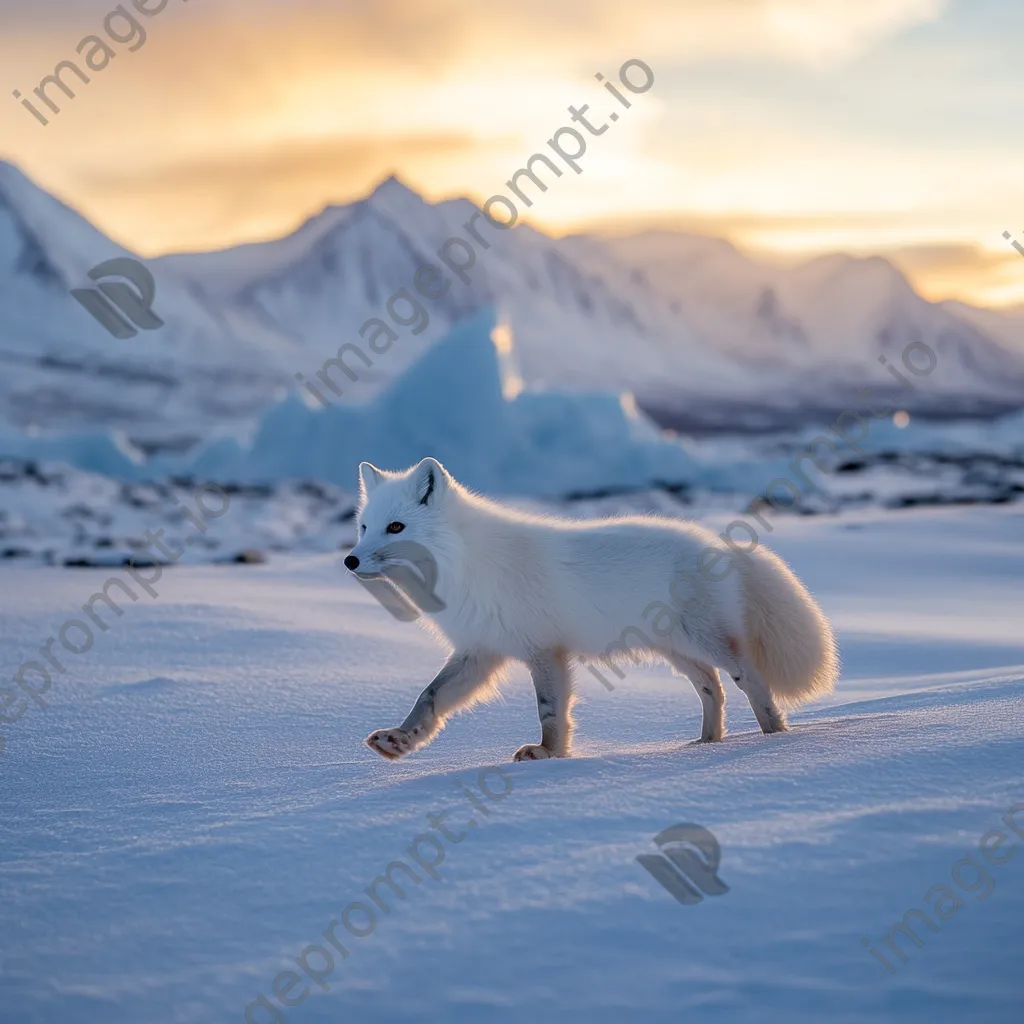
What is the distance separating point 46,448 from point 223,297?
96689 millimetres

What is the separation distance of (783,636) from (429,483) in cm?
117

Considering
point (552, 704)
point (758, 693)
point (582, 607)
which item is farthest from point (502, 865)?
point (758, 693)

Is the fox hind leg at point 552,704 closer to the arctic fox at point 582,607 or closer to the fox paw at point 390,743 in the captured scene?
the arctic fox at point 582,607

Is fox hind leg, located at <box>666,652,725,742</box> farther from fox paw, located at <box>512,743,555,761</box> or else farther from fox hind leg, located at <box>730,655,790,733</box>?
fox paw, located at <box>512,743,555,761</box>

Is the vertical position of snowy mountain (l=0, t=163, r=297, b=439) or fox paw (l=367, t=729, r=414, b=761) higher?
snowy mountain (l=0, t=163, r=297, b=439)

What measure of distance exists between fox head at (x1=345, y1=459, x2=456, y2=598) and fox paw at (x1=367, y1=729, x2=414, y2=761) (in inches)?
16.3

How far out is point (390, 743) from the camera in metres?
2.83

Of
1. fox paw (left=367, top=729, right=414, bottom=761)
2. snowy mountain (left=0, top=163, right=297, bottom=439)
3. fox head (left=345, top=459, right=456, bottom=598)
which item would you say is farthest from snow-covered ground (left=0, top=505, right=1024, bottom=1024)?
snowy mountain (left=0, top=163, right=297, bottom=439)

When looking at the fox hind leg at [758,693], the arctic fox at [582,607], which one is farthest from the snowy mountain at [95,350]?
the fox hind leg at [758,693]

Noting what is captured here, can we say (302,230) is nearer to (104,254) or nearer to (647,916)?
(104,254)

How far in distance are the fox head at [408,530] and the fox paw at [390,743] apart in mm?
414

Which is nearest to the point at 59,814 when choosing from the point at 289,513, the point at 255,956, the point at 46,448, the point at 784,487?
the point at 255,956

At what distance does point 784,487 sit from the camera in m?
13.7

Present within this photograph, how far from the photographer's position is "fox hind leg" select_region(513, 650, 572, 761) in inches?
112
